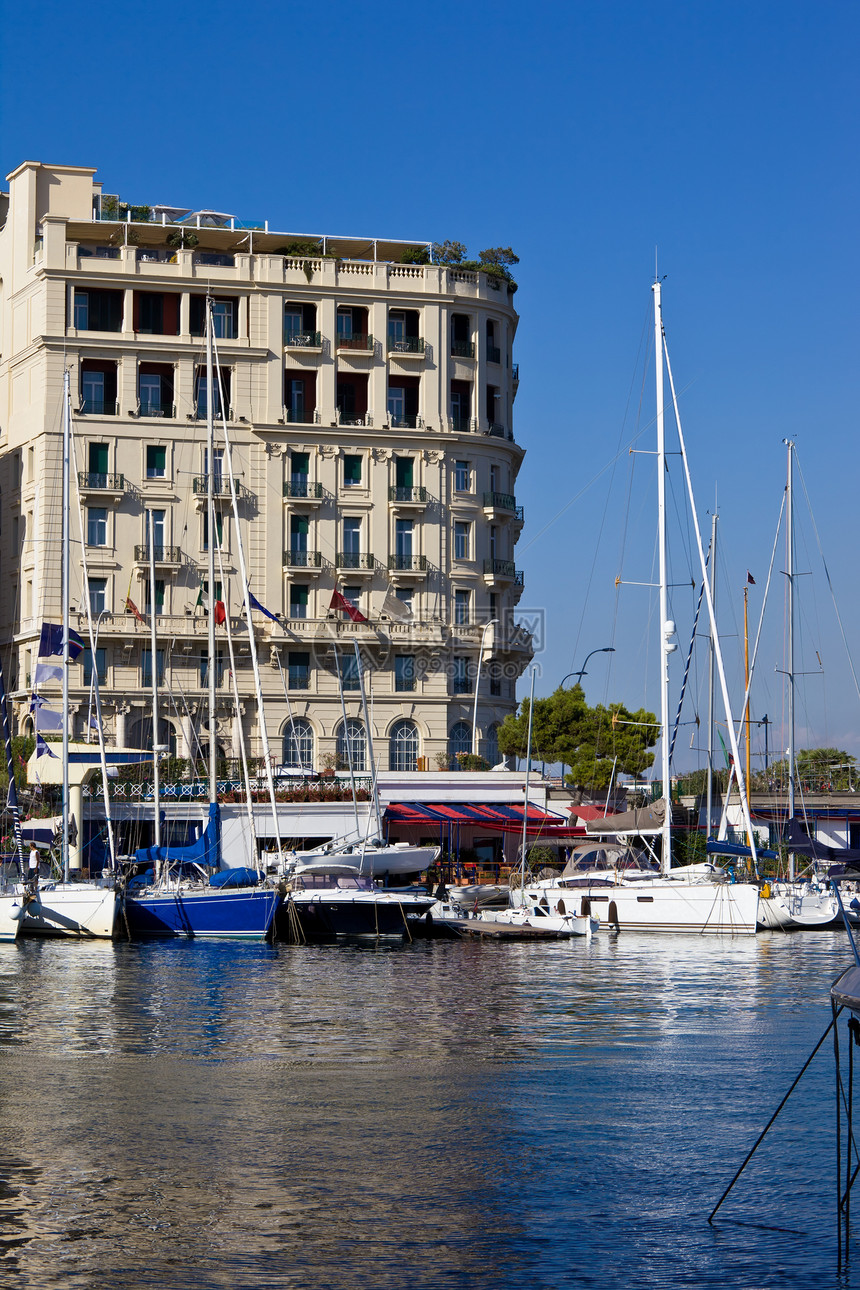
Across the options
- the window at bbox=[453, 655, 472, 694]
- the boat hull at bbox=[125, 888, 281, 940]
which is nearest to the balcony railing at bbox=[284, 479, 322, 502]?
the window at bbox=[453, 655, 472, 694]

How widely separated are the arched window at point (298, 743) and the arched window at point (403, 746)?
13.6 feet

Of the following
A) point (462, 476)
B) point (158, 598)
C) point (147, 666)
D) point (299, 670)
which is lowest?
point (299, 670)

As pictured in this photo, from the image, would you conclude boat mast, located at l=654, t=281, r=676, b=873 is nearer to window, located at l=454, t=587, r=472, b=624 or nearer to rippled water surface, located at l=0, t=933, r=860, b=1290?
rippled water surface, located at l=0, t=933, r=860, b=1290

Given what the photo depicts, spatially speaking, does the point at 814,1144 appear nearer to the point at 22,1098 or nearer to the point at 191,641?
the point at 22,1098

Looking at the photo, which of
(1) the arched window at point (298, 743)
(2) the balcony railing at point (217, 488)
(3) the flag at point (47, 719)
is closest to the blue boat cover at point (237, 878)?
(3) the flag at point (47, 719)

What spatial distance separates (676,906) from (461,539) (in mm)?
35875

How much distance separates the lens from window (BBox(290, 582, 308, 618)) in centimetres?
8206

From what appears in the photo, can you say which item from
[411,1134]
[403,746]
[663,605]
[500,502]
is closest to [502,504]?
[500,502]

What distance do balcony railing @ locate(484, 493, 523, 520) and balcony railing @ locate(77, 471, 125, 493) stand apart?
19.3 m

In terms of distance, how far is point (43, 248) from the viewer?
81.9 metres

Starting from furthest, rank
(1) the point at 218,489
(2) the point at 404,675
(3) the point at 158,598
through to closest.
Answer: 1. (2) the point at 404,675
2. (1) the point at 218,489
3. (3) the point at 158,598

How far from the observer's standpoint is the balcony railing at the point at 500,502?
3364 inches

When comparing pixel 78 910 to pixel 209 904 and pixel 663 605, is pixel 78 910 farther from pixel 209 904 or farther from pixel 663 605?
pixel 663 605

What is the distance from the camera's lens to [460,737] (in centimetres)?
8344
